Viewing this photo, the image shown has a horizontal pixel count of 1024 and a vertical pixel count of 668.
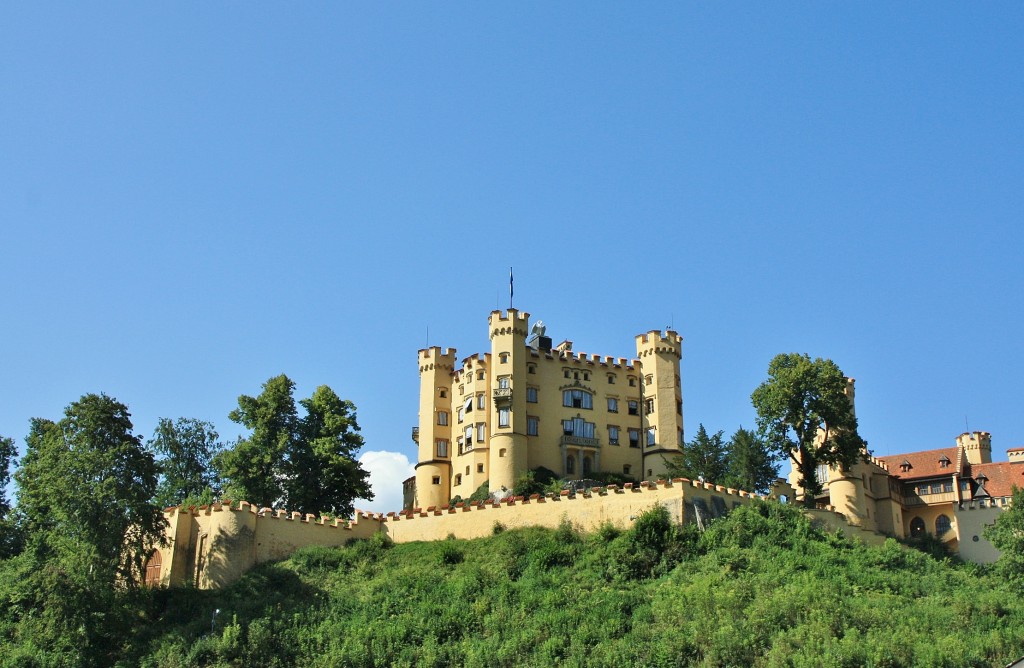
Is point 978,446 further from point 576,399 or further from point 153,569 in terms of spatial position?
point 153,569

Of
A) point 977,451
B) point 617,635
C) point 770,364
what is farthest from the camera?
point 977,451

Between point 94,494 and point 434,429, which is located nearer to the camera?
point 94,494

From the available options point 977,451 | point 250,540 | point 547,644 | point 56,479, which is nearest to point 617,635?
point 547,644

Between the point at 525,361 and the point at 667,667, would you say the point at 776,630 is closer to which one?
the point at 667,667

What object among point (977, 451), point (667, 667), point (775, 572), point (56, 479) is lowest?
point (667, 667)

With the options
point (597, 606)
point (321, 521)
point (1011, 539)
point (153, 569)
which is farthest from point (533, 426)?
point (1011, 539)

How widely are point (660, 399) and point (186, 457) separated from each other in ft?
97.0

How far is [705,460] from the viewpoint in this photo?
225ft

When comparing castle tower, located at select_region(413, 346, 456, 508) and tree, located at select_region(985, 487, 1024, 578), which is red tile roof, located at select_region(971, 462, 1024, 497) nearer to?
tree, located at select_region(985, 487, 1024, 578)

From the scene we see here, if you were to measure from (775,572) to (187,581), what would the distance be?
2578cm

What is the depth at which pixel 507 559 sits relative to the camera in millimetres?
53219

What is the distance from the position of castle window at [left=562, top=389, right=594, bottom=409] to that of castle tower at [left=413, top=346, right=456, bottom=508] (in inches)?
284

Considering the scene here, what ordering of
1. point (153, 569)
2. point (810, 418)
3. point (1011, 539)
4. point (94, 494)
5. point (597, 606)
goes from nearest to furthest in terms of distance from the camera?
1. point (597, 606)
2. point (94, 494)
3. point (1011, 539)
4. point (153, 569)
5. point (810, 418)

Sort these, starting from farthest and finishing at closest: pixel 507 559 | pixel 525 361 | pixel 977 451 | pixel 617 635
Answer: pixel 977 451, pixel 525 361, pixel 507 559, pixel 617 635
